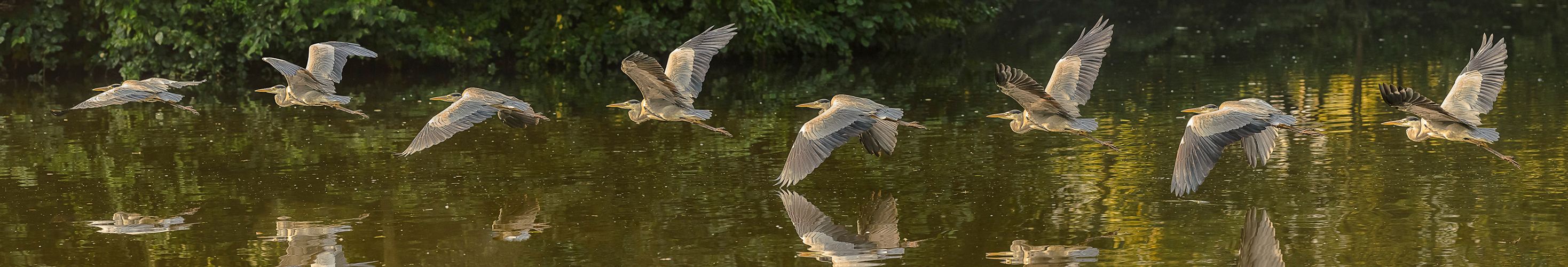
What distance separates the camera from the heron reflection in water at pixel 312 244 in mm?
10805

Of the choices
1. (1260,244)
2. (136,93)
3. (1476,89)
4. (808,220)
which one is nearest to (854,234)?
(808,220)

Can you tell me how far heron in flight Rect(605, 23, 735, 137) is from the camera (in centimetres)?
1081

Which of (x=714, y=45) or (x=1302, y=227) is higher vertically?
(x=714, y=45)

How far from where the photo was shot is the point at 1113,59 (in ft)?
115

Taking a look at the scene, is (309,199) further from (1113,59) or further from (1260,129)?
(1113,59)

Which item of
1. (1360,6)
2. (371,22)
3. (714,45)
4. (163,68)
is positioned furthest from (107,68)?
(1360,6)

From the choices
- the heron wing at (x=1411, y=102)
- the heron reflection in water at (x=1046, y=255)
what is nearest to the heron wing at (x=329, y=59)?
the heron reflection in water at (x=1046, y=255)

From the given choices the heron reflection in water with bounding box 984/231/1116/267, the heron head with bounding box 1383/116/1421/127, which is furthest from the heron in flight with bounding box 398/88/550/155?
the heron head with bounding box 1383/116/1421/127

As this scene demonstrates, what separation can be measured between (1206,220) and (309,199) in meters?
7.44

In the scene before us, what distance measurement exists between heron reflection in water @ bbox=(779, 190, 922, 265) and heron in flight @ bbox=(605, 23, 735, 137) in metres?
1.02

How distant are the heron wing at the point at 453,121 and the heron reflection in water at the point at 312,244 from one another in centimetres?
92

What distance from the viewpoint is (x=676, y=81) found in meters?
11.6

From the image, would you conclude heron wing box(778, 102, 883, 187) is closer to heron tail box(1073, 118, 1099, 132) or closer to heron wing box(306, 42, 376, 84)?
heron tail box(1073, 118, 1099, 132)

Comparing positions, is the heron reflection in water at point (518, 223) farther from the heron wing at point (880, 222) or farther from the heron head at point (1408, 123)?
the heron head at point (1408, 123)
